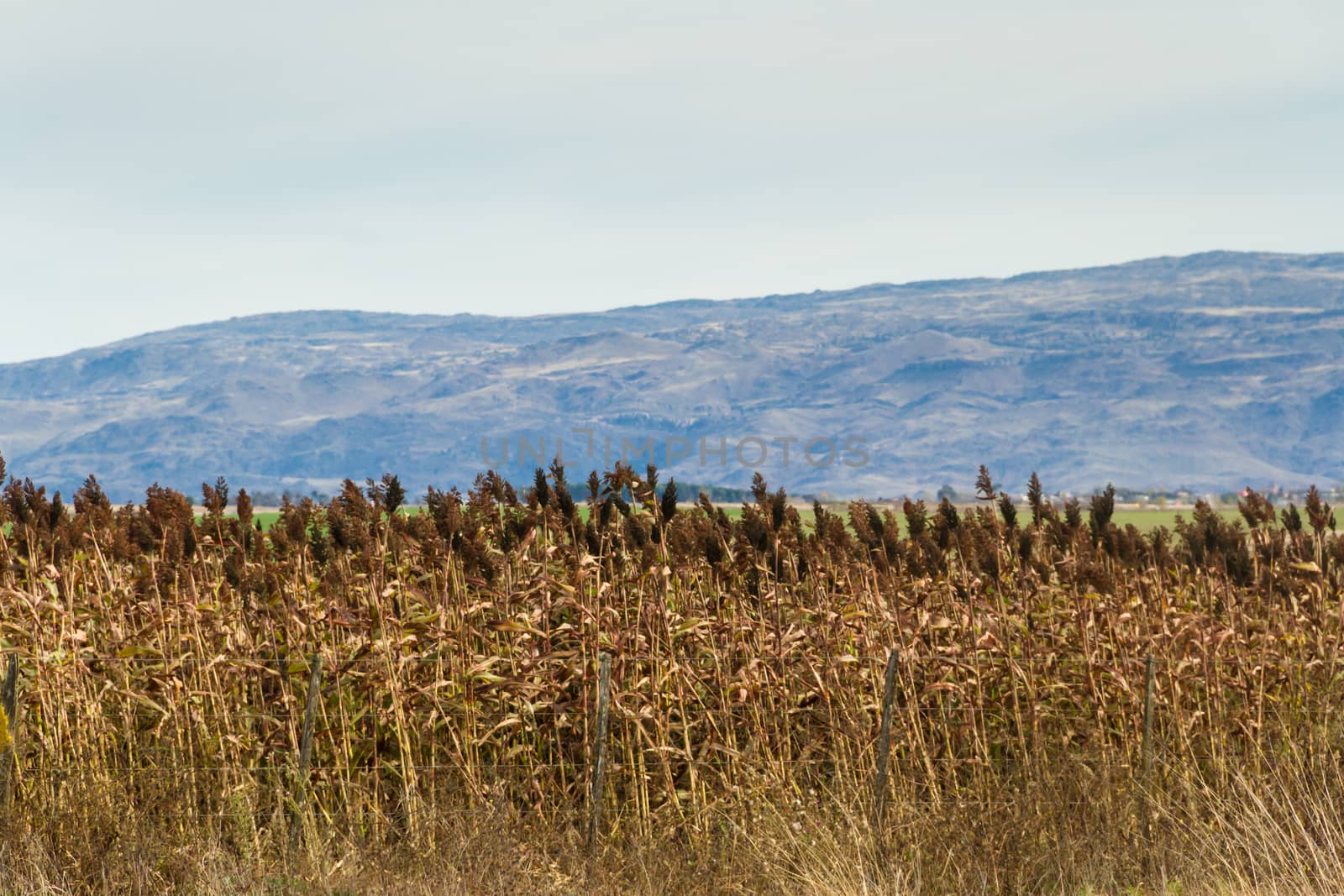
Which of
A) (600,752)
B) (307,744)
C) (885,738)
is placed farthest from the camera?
(885,738)

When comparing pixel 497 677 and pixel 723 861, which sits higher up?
pixel 497 677

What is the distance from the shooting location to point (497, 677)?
31.1ft

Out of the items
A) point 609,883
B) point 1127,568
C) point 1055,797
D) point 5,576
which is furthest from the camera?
point 1127,568

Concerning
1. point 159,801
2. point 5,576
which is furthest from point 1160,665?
point 5,576

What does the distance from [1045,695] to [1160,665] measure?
2.79ft

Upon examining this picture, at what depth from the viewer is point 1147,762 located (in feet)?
32.2

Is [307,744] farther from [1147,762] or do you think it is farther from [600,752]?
[1147,762]

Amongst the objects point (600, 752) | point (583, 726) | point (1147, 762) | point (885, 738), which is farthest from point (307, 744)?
point (1147, 762)

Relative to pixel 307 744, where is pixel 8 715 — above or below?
above

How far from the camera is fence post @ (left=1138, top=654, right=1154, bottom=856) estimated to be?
9.49 metres

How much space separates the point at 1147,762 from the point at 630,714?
3594mm

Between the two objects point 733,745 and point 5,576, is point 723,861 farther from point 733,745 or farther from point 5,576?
point 5,576

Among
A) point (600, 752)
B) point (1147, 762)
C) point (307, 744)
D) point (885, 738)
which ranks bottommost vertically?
point (1147, 762)

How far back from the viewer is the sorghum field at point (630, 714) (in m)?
8.79
